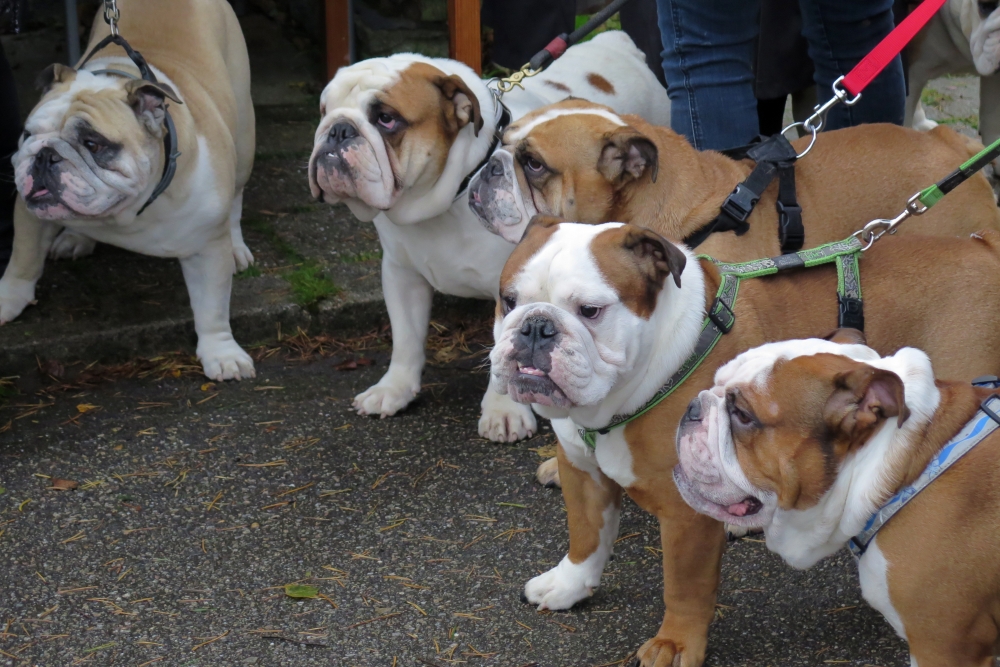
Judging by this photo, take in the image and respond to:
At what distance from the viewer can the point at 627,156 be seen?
3658 millimetres

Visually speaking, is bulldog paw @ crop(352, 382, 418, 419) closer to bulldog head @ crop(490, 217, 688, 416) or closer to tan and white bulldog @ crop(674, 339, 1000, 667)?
bulldog head @ crop(490, 217, 688, 416)

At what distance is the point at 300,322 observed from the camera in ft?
16.9

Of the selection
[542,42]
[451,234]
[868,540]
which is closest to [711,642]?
→ [868,540]

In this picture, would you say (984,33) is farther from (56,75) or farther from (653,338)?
(56,75)

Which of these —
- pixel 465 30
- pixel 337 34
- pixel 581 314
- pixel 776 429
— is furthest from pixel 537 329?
pixel 337 34

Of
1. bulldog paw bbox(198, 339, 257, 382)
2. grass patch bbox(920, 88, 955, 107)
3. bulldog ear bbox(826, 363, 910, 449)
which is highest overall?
bulldog ear bbox(826, 363, 910, 449)

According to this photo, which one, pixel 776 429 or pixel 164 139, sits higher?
pixel 776 429

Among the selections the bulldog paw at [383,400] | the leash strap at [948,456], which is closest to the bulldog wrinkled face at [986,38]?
the bulldog paw at [383,400]

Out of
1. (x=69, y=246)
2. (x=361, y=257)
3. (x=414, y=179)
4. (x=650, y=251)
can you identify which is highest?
(x=650, y=251)

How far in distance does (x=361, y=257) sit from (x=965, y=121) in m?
4.76

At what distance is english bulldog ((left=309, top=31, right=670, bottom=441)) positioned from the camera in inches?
156

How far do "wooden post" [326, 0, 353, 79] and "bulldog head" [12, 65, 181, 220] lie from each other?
3.11m

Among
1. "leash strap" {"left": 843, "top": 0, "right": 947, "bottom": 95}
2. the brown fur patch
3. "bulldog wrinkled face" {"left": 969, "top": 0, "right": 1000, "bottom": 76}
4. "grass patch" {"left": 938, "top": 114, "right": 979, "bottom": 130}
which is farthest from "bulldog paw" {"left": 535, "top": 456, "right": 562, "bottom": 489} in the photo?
"grass patch" {"left": 938, "top": 114, "right": 979, "bottom": 130}

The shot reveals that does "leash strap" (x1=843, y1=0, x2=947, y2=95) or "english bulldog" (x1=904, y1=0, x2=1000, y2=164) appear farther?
"english bulldog" (x1=904, y1=0, x2=1000, y2=164)
